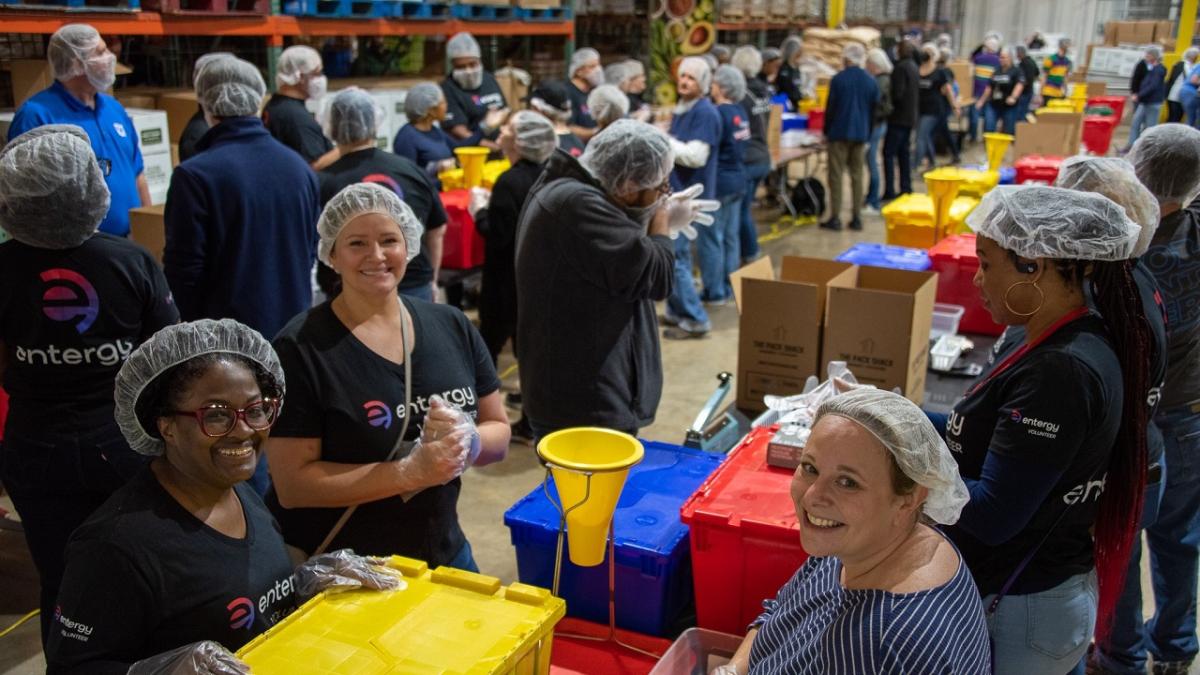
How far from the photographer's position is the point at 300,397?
211cm

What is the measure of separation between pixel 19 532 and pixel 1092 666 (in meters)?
3.90

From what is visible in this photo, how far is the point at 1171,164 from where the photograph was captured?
291 centimetres

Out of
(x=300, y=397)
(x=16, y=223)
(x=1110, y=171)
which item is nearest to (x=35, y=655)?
(x=16, y=223)

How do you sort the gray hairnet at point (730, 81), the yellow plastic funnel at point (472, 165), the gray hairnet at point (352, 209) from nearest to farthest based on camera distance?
the gray hairnet at point (352, 209), the yellow plastic funnel at point (472, 165), the gray hairnet at point (730, 81)

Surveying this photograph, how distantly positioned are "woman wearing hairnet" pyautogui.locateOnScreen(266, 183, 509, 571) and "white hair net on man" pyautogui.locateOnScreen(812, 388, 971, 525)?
0.87 m

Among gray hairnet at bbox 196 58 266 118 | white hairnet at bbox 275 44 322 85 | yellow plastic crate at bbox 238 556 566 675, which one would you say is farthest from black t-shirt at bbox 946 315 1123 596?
white hairnet at bbox 275 44 322 85

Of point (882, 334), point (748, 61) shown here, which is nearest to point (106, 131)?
point (882, 334)

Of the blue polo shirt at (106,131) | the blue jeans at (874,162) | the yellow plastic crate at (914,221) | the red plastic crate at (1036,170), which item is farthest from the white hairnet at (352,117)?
the blue jeans at (874,162)

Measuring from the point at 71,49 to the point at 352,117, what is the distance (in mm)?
1245

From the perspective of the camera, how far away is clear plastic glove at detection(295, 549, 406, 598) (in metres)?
1.78

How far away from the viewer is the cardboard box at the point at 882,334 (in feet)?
10.9

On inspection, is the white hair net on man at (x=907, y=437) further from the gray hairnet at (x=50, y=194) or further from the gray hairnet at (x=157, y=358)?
the gray hairnet at (x=50, y=194)

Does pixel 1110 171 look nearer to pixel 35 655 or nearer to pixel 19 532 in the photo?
pixel 35 655

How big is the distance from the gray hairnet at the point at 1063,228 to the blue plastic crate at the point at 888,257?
1991 mm
